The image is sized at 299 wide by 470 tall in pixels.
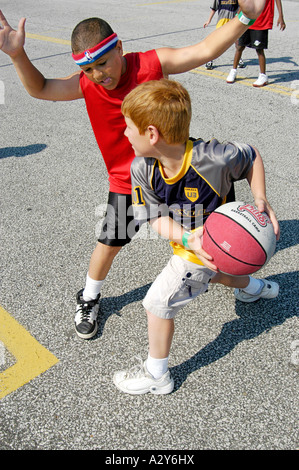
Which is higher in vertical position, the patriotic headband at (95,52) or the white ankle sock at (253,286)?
the patriotic headband at (95,52)

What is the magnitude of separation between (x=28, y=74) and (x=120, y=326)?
1.84 metres

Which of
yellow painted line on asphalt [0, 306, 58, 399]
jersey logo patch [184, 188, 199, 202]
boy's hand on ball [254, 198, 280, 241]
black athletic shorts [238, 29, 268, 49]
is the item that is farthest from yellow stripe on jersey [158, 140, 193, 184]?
black athletic shorts [238, 29, 268, 49]

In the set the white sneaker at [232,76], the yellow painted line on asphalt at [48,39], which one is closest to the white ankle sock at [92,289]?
the white sneaker at [232,76]

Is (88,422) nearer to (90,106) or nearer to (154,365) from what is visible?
(154,365)

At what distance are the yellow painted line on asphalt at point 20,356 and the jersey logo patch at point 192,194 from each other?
1443 mm

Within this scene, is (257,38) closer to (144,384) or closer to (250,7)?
(250,7)

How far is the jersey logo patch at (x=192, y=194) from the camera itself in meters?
2.23

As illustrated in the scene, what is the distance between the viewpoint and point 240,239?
214cm

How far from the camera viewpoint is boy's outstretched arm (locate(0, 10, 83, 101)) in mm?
2475

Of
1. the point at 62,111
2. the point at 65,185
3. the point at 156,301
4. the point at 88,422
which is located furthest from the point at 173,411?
the point at 62,111

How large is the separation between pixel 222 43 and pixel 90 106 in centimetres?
93
